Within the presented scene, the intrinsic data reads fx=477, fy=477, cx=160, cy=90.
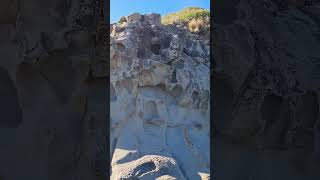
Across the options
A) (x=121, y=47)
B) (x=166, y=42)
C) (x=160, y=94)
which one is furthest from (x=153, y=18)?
(x=160, y=94)

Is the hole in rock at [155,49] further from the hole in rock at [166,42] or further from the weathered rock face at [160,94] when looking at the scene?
the hole in rock at [166,42]

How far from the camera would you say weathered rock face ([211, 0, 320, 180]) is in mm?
4242

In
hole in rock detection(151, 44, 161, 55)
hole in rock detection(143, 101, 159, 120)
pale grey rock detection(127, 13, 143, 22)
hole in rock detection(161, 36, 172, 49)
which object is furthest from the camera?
pale grey rock detection(127, 13, 143, 22)

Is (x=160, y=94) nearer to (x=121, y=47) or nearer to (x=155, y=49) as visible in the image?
(x=155, y=49)
